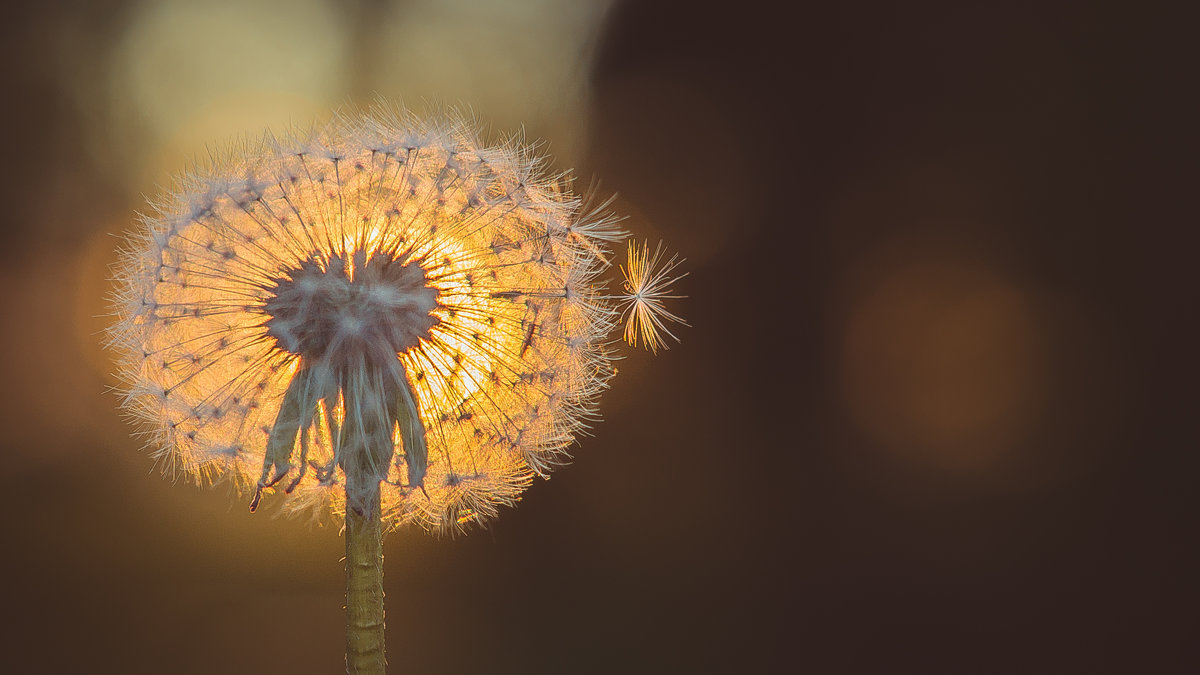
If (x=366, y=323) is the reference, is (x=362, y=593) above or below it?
below

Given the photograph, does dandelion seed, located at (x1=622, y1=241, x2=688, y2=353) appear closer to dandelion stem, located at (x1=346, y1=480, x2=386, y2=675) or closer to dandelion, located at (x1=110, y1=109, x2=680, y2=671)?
dandelion, located at (x1=110, y1=109, x2=680, y2=671)

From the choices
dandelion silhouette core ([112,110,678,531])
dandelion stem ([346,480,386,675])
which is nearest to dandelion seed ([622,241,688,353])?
dandelion silhouette core ([112,110,678,531])

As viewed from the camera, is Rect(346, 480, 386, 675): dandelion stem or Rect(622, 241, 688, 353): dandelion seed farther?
Rect(622, 241, 688, 353): dandelion seed

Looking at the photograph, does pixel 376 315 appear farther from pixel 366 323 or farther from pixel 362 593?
pixel 362 593

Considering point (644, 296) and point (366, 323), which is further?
point (644, 296)

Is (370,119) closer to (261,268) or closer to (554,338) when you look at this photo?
(261,268)

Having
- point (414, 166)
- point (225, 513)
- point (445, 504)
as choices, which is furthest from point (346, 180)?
point (225, 513)

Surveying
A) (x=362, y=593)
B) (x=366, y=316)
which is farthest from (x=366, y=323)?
(x=362, y=593)
